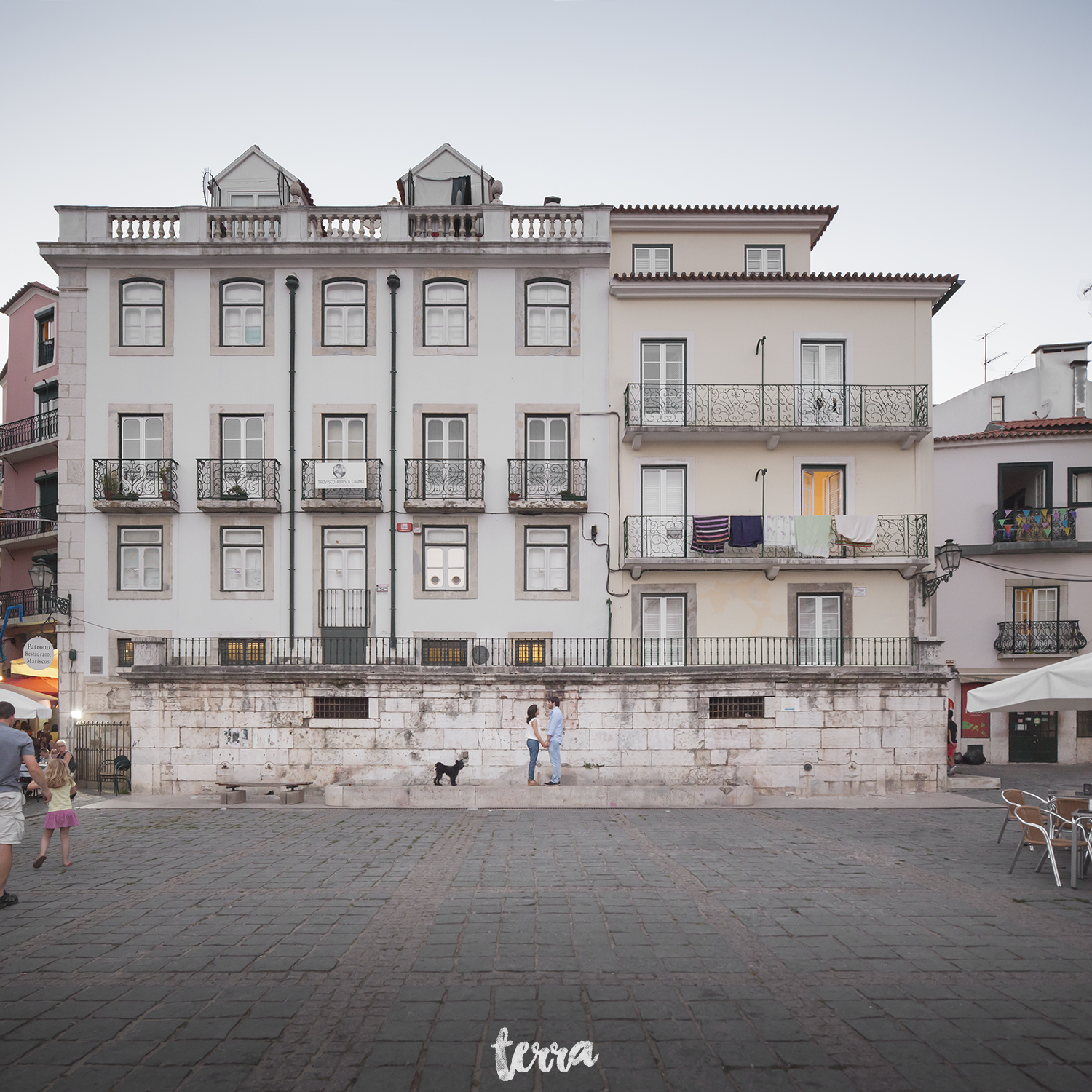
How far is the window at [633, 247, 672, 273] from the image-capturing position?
23516 millimetres

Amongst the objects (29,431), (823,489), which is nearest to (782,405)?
(823,489)

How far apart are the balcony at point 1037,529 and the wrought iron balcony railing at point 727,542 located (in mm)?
5661

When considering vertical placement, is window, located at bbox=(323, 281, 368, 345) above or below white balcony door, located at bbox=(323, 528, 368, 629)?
above

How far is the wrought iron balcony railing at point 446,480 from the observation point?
21688 mm

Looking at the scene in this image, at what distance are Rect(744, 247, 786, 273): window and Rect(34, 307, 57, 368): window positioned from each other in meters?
27.3

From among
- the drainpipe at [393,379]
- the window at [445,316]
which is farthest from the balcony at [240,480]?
the window at [445,316]

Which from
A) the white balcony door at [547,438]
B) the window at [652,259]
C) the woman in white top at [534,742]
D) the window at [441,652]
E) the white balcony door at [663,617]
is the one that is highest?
the window at [652,259]

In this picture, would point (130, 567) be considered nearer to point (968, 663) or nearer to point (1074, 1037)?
point (1074, 1037)

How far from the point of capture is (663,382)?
22203 millimetres

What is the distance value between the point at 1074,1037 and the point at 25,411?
38.7 meters

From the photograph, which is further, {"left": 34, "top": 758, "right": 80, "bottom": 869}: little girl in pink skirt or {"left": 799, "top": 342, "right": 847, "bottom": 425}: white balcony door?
{"left": 799, "top": 342, "right": 847, "bottom": 425}: white balcony door

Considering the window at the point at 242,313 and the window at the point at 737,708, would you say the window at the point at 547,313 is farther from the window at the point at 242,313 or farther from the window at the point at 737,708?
the window at the point at 737,708

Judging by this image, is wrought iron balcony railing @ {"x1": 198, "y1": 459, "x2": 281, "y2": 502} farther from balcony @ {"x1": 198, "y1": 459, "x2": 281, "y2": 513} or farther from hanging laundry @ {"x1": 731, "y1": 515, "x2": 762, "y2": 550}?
hanging laundry @ {"x1": 731, "y1": 515, "x2": 762, "y2": 550}

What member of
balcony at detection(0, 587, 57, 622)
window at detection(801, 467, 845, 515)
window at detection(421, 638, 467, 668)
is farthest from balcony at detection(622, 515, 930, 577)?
balcony at detection(0, 587, 57, 622)
